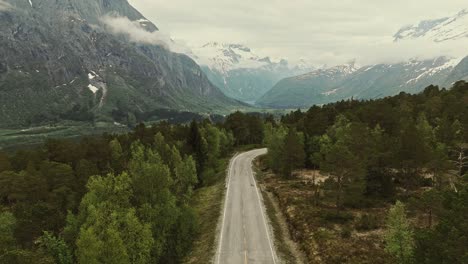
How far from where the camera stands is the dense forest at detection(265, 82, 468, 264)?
108ft

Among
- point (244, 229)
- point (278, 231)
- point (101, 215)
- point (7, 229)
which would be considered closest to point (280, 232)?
point (278, 231)

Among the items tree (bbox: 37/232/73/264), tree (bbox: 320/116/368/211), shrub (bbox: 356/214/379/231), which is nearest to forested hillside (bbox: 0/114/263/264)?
tree (bbox: 37/232/73/264)

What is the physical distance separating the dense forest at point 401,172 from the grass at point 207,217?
636 inches

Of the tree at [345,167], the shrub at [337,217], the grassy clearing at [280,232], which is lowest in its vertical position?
the grassy clearing at [280,232]

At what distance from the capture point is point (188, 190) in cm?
7800

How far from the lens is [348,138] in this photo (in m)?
74.0

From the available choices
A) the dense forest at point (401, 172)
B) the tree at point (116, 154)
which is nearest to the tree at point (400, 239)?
the dense forest at point (401, 172)

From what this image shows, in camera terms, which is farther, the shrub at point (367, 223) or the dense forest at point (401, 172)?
the shrub at point (367, 223)

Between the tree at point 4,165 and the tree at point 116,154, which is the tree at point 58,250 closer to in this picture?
the tree at point 116,154

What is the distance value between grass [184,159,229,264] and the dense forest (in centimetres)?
1616

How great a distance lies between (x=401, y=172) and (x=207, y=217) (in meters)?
34.4

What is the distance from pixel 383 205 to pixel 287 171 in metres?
29.0

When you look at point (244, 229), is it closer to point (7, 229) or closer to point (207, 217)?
point (207, 217)

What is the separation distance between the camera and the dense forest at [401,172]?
32.9 meters
